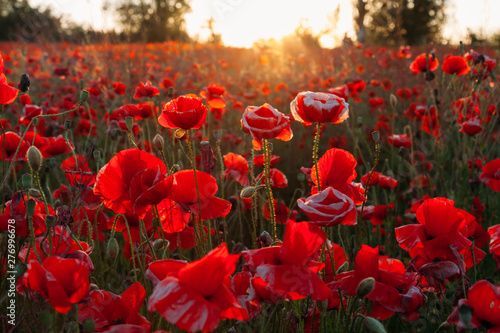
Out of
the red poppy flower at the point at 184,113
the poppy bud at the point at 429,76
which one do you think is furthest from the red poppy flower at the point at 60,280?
the poppy bud at the point at 429,76

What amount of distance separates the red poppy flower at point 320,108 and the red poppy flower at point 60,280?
70 cm

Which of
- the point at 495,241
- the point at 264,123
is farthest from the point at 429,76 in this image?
the point at 264,123

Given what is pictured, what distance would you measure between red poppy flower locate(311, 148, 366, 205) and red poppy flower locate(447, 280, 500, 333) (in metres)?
0.39

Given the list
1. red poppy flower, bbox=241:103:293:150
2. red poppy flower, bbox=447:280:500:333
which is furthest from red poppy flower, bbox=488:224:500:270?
red poppy flower, bbox=241:103:293:150

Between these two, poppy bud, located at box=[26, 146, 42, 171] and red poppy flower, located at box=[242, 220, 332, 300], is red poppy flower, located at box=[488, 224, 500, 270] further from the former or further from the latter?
poppy bud, located at box=[26, 146, 42, 171]

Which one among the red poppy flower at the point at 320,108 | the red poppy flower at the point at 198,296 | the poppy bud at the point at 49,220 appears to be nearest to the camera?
the red poppy flower at the point at 198,296

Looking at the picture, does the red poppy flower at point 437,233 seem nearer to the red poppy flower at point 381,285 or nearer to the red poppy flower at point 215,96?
the red poppy flower at point 381,285

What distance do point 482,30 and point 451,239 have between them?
3563 millimetres

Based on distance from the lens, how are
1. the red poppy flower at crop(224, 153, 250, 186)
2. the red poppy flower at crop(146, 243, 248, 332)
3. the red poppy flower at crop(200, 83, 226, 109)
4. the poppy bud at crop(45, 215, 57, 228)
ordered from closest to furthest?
the red poppy flower at crop(146, 243, 248, 332), the poppy bud at crop(45, 215, 57, 228), the red poppy flower at crop(224, 153, 250, 186), the red poppy flower at crop(200, 83, 226, 109)

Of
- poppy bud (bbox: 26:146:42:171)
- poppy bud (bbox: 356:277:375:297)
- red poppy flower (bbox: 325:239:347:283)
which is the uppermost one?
poppy bud (bbox: 26:146:42:171)

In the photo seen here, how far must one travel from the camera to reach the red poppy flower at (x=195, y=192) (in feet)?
3.80

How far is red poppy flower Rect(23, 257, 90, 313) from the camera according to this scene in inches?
31.3

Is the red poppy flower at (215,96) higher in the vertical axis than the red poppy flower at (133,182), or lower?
higher

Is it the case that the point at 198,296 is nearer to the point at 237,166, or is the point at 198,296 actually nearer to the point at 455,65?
the point at 237,166
